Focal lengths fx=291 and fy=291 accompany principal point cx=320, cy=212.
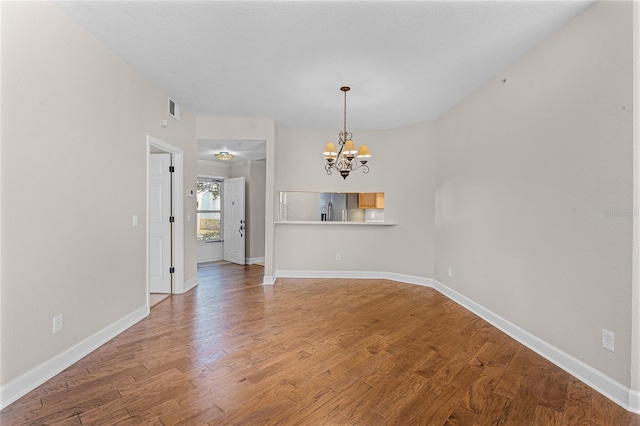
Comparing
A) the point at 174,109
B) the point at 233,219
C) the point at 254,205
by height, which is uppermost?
the point at 174,109

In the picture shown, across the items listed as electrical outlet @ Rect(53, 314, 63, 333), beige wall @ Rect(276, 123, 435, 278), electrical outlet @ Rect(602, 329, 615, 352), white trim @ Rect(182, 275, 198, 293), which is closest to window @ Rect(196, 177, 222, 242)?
white trim @ Rect(182, 275, 198, 293)

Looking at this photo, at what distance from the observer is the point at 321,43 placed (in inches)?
102

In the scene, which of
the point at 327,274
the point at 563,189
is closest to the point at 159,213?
the point at 327,274

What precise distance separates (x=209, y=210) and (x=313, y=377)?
240 inches

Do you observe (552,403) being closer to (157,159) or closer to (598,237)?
(598,237)

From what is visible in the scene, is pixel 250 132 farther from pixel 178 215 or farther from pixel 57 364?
pixel 57 364

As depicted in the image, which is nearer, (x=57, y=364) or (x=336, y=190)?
(x=57, y=364)

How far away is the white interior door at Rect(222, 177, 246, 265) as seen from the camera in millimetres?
6926

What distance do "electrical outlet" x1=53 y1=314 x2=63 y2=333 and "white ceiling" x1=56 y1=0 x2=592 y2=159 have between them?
238 centimetres

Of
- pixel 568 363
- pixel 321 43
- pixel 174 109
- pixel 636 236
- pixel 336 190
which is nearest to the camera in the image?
pixel 636 236

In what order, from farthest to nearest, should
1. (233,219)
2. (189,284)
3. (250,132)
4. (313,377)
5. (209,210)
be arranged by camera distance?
1. (209,210)
2. (233,219)
3. (250,132)
4. (189,284)
5. (313,377)

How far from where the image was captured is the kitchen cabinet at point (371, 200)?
219 inches

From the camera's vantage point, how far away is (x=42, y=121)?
2.13m

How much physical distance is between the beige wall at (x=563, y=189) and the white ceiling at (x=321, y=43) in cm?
29
